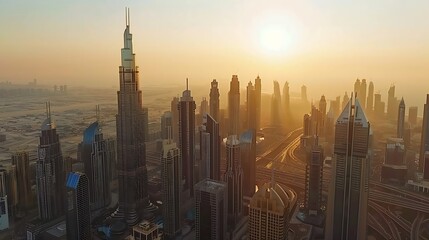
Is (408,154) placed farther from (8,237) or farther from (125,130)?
(8,237)

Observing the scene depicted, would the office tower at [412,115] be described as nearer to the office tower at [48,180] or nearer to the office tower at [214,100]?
the office tower at [214,100]

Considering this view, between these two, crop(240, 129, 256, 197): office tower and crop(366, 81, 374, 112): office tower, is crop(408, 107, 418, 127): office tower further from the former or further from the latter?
crop(240, 129, 256, 197): office tower

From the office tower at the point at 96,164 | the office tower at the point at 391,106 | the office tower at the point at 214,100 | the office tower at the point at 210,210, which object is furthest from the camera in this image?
the office tower at the point at 391,106

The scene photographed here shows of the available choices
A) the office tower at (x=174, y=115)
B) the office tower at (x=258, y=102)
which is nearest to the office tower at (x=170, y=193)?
the office tower at (x=174, y=115)

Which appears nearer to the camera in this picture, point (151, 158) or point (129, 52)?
point (129, 52)

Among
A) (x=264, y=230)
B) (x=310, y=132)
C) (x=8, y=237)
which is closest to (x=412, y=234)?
(x=264, y=230)

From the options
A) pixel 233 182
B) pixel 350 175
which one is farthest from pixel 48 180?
pixel 350 175
